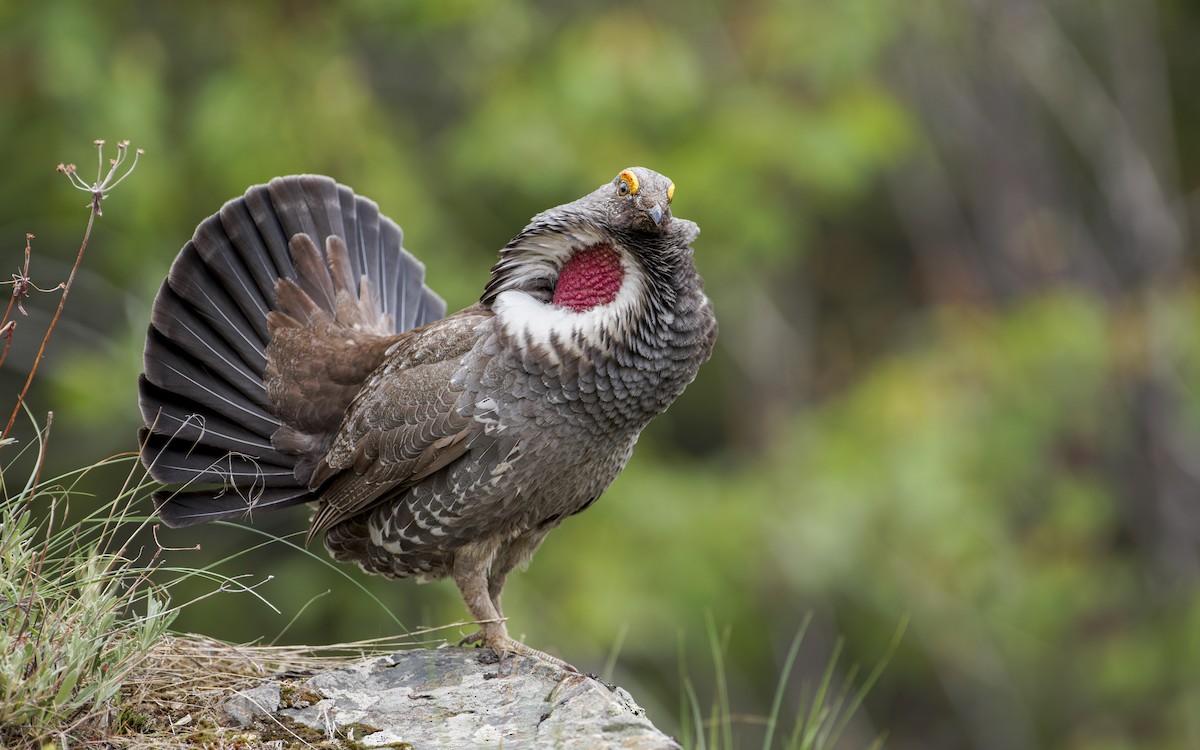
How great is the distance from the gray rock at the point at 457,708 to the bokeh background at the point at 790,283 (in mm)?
3380

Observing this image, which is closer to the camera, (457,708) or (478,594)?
(457,708)

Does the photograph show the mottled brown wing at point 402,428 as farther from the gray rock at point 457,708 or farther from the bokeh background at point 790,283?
the bokeh background at point 790,283

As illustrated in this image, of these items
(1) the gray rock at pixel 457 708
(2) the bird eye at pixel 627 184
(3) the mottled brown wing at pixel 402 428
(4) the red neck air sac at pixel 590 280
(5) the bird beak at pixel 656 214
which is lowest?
(1) the gray rock at pixel 457 708

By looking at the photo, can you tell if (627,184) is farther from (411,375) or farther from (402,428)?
(402,428)

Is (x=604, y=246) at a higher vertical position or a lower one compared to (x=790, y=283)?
higher

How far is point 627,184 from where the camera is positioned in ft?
14.8

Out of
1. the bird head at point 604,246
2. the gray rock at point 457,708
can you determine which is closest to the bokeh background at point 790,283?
the bird head at point 604,246

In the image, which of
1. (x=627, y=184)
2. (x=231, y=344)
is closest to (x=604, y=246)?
(x=627, y=184)

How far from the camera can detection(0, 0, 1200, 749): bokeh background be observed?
A: 934 centimetres

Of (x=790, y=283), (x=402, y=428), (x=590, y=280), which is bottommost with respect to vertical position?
(x=790, y=283)

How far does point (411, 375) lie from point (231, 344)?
100 centimetres

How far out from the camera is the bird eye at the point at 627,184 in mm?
4465

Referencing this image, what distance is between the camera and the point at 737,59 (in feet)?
41.9

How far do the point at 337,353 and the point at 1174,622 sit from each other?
8.82 m
